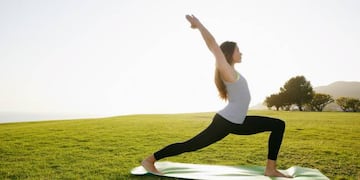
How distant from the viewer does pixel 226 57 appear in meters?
4.82

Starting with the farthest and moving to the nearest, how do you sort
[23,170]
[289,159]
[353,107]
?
[353,107]
[289,159]
[23,170]

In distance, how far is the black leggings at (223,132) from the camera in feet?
16.0

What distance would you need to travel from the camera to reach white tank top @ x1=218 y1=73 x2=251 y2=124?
15.6ft

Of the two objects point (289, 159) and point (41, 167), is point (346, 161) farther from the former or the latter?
point (41, 167)

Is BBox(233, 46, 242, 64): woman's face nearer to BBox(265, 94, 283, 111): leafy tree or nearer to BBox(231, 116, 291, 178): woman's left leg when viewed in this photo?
BBox(231, 116, 291, 178): woman's left leg

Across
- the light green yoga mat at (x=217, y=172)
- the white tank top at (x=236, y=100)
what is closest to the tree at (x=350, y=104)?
the light green yoga mat at (x=217, y=172)

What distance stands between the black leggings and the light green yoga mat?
1.17 feet

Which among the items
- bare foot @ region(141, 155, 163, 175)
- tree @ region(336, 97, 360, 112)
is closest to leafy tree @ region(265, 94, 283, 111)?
tree @ region(336, 97, 360, 112)

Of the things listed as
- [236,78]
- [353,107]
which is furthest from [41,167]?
[353,107]

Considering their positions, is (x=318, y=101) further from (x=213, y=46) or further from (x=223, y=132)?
(x=213, y=46)

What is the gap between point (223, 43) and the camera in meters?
4.88

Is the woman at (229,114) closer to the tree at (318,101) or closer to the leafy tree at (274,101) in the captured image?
the leafy tree at (274,101)

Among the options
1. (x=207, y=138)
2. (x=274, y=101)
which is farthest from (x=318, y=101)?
(x=207, y=138)

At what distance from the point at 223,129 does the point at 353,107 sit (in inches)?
2350
